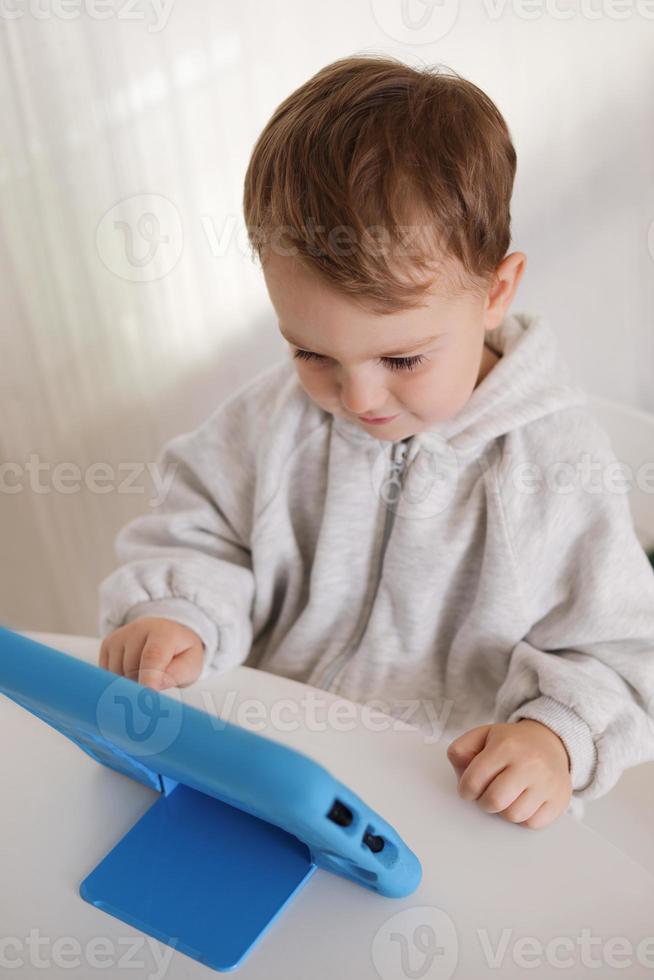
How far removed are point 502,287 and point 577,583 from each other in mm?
242

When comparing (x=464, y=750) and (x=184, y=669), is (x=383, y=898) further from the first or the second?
(x=184, y=669)

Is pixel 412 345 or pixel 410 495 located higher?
pixel 412 345

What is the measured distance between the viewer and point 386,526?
866 millimetres

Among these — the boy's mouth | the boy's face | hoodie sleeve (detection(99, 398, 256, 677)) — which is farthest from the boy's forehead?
hoodie sleeve (detection(99, 398, 256, 677))

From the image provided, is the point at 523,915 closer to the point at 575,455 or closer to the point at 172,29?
the point at 575,455

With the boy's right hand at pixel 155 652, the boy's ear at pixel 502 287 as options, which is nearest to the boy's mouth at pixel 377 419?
the boy's ear at pixel 502 287

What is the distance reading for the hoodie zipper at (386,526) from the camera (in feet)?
2.76

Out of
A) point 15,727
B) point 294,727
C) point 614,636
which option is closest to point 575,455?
point 614,636

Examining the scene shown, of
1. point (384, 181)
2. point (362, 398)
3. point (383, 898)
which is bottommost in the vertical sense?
point (383, 898)

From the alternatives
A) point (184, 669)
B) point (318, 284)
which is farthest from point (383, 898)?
point (318, 284)

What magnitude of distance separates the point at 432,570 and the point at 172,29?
792mm

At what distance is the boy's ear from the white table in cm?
32

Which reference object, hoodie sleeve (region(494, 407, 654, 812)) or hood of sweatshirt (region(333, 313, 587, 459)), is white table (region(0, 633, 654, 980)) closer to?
hoodie sleeve (region(494, 407, 654, 812))

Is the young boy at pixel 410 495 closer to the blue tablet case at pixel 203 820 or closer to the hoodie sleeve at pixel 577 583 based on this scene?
the hoodie sleeve at pixel 577 583
